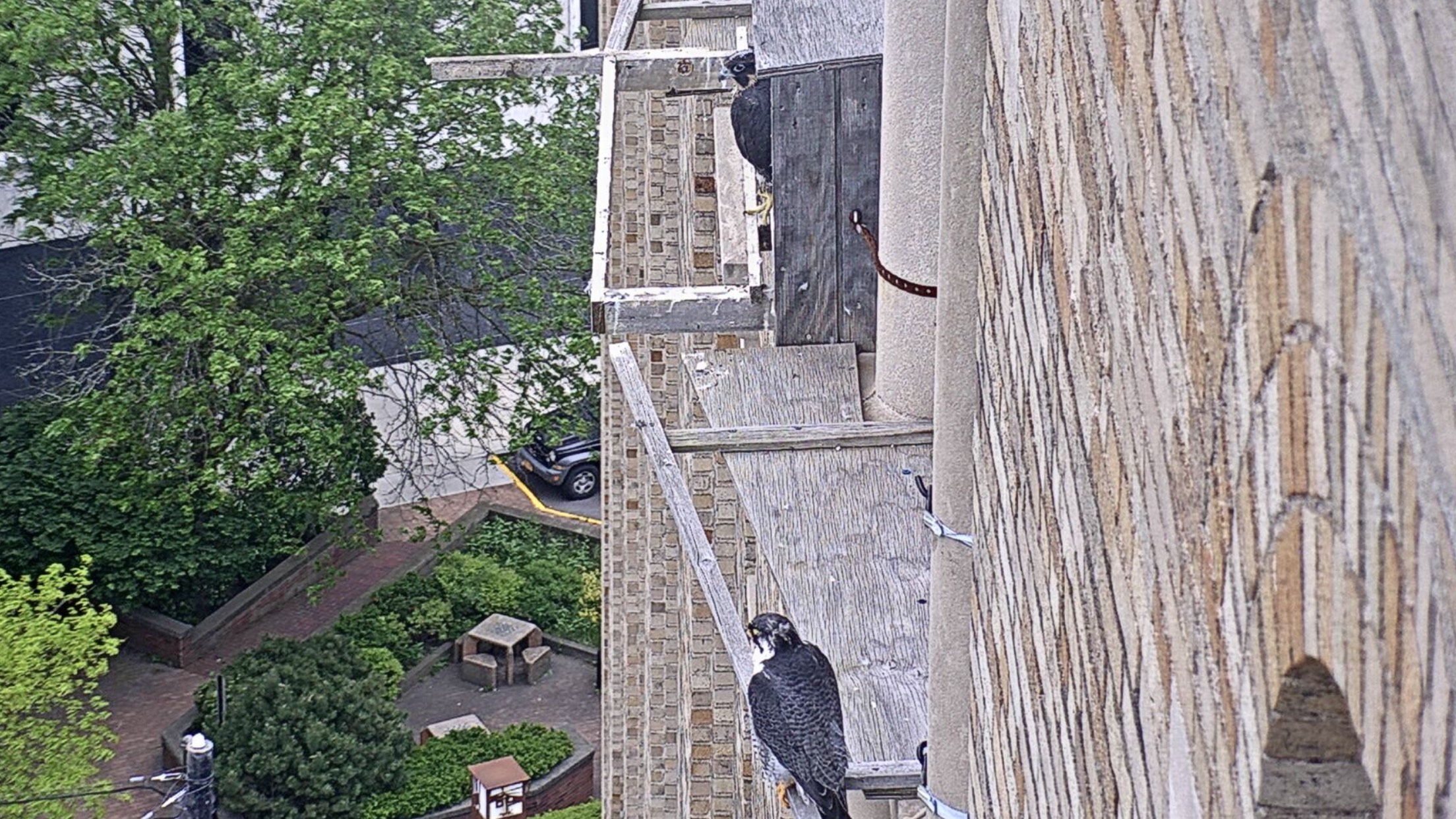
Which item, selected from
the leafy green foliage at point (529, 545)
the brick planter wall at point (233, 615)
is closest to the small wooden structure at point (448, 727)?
the brick planter wall at point (233, 615)

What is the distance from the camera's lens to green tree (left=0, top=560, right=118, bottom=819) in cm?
1332

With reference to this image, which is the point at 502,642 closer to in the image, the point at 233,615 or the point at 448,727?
the point at 448,727

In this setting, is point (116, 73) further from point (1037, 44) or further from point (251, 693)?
point (1037, 44)

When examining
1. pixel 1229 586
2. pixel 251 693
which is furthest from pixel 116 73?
pixel 1229 586

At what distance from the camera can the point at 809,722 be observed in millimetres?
4020

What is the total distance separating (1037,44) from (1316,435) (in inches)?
37.8

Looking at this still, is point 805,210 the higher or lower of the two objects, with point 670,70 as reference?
lower

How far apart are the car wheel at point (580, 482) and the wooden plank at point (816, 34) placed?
16.4 metres

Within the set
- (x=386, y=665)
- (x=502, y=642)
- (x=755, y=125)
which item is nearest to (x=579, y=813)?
(x=386, y=665)

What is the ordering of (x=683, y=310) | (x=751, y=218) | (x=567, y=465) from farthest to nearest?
1. (x=567, y=465)
2. (x=751, y=218)
3. (x=683, y=310)

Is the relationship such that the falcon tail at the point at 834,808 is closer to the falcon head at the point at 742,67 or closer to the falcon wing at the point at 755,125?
the falcon wing at the point at 755,125

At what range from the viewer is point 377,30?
54.7 feet

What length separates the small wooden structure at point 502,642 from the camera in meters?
17.4

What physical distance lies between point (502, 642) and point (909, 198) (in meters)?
13.8
